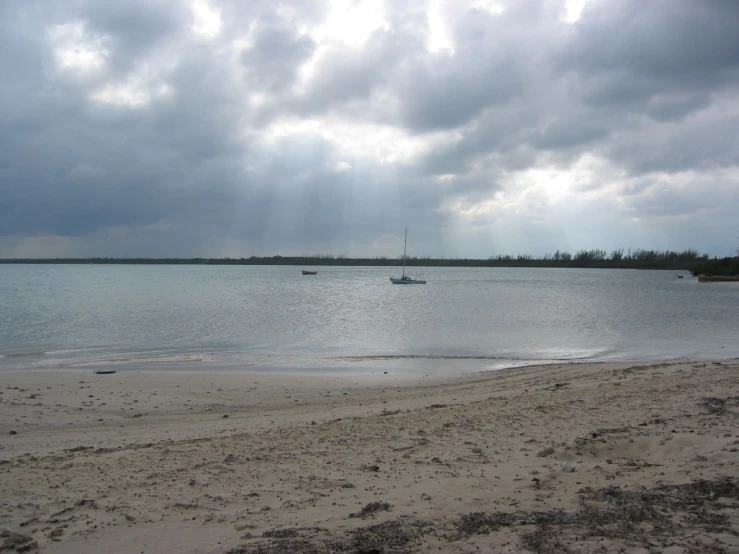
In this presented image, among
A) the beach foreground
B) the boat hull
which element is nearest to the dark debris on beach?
the beach foreground

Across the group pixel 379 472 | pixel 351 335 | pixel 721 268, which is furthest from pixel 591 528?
pixel 721 268

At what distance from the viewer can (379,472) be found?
247 inches

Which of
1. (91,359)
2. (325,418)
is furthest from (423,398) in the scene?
(91,359)

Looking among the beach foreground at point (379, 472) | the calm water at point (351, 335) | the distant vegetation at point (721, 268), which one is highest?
the distant vegetation at point (721, 268)

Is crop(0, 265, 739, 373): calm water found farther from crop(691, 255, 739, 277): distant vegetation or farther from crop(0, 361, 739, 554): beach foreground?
crop(691, 255, 739, 277): distant vegetation

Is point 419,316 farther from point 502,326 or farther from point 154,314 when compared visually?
point 154,314

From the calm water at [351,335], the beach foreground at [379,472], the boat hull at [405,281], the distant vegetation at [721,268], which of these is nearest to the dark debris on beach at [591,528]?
the beach foreground at [379,472]

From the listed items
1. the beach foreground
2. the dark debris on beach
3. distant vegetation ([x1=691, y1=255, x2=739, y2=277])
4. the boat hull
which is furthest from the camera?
distant vegetation ([x1=691, y1=255, x2=739, y2=277])

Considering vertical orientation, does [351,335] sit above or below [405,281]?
below

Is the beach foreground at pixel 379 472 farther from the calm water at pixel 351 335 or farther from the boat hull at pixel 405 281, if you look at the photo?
the boat hull at pixel 405 281

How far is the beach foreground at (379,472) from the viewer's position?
462cm

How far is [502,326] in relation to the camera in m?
28.7

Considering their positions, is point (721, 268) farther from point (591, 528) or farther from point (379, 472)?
point (591, 528)

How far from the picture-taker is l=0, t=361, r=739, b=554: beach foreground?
4621mm
